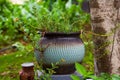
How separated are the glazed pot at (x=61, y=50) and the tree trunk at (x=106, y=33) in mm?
358

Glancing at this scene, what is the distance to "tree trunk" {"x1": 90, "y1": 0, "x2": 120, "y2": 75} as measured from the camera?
11.1 feet

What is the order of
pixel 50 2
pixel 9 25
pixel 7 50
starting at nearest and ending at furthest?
pixel 7 50, pixel 9 25, pixel 50 2

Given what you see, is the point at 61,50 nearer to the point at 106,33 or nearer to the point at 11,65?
the point at 106,33

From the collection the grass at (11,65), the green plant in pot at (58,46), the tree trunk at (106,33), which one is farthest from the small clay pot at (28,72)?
the grass at (11,65)

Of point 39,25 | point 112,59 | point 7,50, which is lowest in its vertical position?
point 7,50

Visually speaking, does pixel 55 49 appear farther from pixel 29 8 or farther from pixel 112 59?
pixel 29 8

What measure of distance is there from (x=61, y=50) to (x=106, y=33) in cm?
53

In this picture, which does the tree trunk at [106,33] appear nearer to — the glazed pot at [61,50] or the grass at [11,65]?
the glazed pot at [61,50]

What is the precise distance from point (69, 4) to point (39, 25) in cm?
537

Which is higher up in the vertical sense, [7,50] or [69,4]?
[69,4]

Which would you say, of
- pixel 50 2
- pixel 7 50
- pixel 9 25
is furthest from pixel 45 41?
pixel 50 2

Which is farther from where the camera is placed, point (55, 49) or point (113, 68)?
point (55, 49)

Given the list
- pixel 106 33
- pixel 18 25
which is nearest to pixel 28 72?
pixel 106 33

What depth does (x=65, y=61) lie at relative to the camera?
12.3 ft
